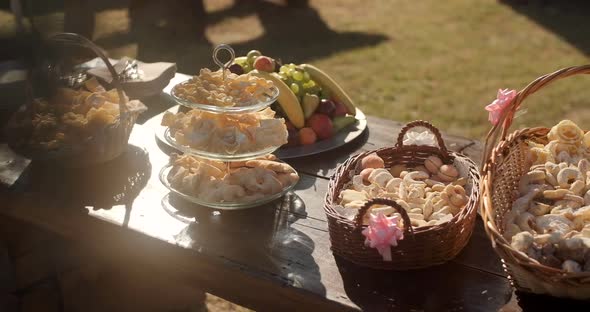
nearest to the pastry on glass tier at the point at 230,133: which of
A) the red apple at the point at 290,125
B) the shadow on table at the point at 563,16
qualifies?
the red apple at the point at 290,125

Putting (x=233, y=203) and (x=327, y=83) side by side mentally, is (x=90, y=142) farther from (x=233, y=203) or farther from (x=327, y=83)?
(x=327, y=83)

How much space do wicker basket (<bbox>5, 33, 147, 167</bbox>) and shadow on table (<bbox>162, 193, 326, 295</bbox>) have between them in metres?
0.30

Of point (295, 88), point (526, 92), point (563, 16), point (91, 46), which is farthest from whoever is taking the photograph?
point (563, 16)

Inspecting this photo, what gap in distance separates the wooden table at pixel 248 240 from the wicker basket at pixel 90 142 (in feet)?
0.22

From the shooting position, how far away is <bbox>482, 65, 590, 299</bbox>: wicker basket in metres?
1.44

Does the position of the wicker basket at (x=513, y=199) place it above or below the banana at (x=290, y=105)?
above

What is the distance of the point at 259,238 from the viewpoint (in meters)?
1.90

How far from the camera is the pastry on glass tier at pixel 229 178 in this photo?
1.95m

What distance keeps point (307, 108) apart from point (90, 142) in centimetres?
78

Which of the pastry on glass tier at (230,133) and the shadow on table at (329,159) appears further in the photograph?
the shadow on table at (329,159)

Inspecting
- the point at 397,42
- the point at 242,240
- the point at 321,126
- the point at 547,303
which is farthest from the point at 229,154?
the point at 397,42

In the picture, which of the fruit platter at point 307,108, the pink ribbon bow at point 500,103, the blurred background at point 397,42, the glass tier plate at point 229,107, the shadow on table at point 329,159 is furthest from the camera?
the blurred background at point 397,42

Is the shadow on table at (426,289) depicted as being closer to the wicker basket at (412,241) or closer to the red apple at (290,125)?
the wicker basket at (412,241)

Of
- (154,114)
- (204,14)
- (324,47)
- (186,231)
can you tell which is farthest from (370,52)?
(186,231)
